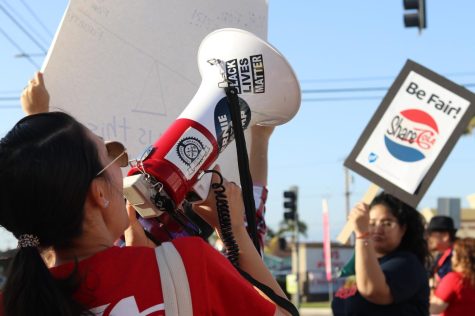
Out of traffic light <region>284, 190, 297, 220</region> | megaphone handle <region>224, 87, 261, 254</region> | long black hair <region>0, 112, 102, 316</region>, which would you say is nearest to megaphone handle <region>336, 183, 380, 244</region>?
megaphone handle <region>224, 87, 261, 254</region>

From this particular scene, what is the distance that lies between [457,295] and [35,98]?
3.55 metres

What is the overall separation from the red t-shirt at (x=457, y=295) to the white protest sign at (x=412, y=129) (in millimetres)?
987

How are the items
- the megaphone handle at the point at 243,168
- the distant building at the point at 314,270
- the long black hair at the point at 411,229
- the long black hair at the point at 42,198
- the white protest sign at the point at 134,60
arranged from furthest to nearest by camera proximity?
the distant building at the point at 314,270 < the long black hair at the point at 411,229 < the white protest sign at the point at 134,60 < the megaphone handle at the point at 243,168 < the long black hair at the point at 42,198

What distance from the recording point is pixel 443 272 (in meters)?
5.73

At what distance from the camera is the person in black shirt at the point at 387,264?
3.53 m

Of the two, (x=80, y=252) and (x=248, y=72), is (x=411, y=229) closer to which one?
(x=248, y=72)

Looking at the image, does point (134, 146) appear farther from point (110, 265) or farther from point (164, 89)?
point (110, 265)

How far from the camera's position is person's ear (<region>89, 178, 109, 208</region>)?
1645mm

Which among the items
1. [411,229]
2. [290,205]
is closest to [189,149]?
[411,229]

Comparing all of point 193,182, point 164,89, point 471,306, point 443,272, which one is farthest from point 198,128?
point 443,272

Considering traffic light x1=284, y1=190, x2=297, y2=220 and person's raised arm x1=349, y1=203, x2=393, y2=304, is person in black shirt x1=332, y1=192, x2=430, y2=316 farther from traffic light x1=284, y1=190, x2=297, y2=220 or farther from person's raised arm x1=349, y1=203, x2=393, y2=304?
traffic light x1=284, y1=190, x2=297, y2=220

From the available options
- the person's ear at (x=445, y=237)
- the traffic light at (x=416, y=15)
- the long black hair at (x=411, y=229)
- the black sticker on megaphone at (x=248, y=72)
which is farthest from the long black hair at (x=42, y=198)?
the traffic light at (x=416, y=15)

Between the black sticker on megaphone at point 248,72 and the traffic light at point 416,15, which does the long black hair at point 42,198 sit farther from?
the traffic light at point 416,15

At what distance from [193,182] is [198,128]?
0.14 meters
